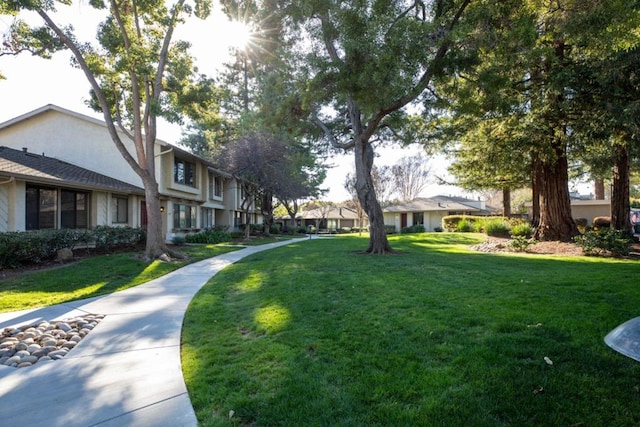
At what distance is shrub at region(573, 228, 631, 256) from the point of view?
36.0ft

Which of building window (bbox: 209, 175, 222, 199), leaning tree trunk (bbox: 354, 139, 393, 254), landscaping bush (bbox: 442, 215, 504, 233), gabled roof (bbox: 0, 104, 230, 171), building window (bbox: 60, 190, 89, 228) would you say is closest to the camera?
leaning tree trunk (bbox: 354, 139, 393, 254)

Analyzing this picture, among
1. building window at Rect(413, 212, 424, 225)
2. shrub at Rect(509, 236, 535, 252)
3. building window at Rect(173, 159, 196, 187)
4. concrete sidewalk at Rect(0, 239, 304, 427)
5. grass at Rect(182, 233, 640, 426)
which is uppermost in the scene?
building window at Rect(173, 159, 196, 187)

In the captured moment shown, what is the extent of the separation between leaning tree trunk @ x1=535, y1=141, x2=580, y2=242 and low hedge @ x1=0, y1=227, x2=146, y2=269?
17663 millimetres

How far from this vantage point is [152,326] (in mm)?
5184

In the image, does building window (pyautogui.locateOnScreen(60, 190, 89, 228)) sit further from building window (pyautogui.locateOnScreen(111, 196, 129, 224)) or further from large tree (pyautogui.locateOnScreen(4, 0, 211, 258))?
large tree (pyautogui.locateOnScreen(4, 0, 211, 258))

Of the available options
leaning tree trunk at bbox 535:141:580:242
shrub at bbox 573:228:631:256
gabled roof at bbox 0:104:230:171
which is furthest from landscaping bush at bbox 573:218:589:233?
gabled roof at bbox 0:104:230:171

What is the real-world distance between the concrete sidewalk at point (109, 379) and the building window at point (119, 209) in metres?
12.2

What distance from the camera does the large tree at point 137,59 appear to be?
37.2 feet

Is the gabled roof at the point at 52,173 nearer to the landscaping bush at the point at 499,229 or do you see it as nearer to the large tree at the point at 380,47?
the large tree at the point at 380,47

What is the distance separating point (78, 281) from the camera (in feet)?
28.3

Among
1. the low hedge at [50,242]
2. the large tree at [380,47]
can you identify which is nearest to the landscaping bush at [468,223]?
the large tree at [380,47]

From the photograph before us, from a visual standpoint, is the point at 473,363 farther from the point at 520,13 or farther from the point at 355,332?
the point at 520,13

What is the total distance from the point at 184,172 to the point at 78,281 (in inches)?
545

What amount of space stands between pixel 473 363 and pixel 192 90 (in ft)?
46.6
